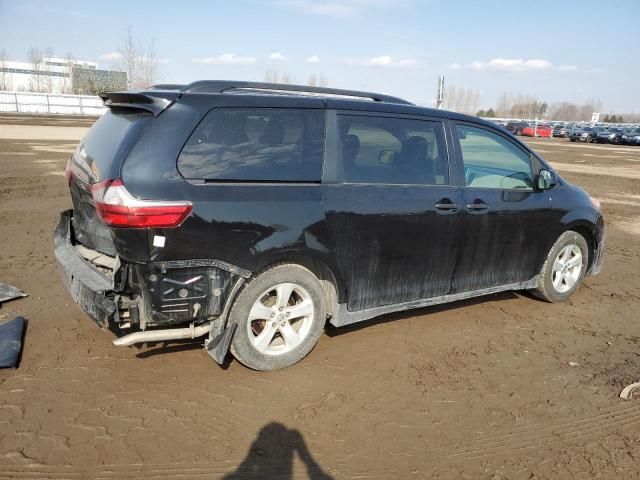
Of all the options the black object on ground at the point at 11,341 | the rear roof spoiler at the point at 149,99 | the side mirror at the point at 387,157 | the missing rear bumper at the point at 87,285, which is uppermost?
the rear roof spoiler at the point at 149,99

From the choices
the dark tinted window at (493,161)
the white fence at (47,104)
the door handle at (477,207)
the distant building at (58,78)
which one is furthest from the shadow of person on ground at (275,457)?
the distant building at (58,78)

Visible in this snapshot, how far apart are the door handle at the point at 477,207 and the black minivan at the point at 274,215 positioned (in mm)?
13

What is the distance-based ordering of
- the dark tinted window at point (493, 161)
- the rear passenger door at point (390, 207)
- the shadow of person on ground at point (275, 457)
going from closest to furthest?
the shadow of person on ground at point (275, 457), the rear passenger door at point (390, 207), the dark tinted window at point (493, 161)

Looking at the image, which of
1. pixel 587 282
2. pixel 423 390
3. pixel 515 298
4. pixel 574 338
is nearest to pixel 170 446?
pixel 423 390

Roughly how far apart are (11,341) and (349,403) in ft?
8.43

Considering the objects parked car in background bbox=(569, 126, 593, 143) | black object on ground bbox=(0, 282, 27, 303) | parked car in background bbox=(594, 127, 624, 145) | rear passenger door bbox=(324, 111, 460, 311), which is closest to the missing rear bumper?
black object on ground bbox=(0, 282, 27, 303)

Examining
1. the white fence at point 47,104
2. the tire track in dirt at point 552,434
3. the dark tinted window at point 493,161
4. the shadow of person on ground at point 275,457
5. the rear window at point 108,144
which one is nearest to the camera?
the shadow of person on ground at point 275,457

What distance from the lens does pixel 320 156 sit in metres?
3.59

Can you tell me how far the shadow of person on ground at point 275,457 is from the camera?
2.63m

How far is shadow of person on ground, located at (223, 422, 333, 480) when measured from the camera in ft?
8.62

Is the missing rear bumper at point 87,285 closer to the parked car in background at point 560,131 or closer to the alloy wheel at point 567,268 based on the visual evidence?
the alloy wheel at point 567,268

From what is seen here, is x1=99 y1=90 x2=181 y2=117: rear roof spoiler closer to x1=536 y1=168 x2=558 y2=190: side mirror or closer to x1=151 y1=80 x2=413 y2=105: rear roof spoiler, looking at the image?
x1=151 y1=80 x2=413 y2=105: rear roof spoiler

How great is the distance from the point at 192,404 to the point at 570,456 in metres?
2.25

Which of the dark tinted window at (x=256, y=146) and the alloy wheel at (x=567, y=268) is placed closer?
the dark tinted window at (x=256, y=146)
